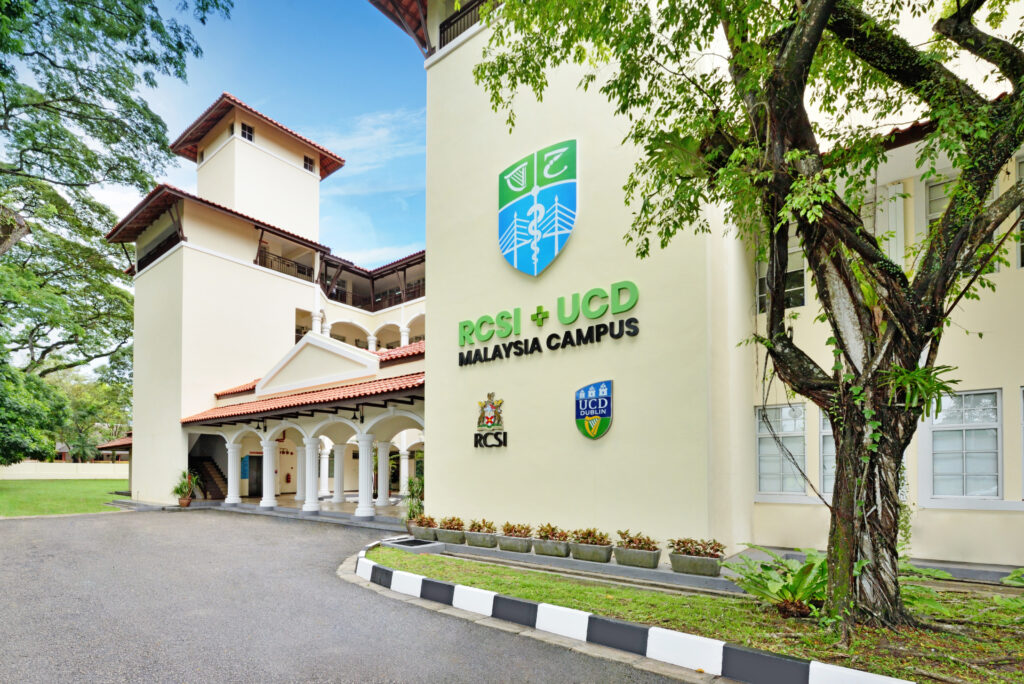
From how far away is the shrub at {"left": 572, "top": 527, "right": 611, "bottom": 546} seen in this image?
28.7ft

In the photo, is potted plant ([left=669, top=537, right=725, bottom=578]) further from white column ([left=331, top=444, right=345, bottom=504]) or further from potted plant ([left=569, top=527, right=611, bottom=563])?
white column ([left=331, top=444, right=345, bottom=504])

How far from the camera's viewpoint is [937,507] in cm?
793

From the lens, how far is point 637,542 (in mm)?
8414

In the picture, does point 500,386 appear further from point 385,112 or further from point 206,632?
point 385,112

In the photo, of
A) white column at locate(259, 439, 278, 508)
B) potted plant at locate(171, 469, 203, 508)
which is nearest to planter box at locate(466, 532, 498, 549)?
white column at locate(259, 439, 278, 508)

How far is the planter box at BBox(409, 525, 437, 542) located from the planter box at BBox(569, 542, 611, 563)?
3029mm

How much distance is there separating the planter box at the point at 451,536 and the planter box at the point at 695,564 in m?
3.86

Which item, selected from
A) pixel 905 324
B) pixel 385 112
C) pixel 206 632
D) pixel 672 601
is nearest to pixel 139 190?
pixel 206 632

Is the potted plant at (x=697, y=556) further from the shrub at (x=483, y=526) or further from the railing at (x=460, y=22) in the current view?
the railing at (x=460, y=22)

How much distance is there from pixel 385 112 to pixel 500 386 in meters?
39.8

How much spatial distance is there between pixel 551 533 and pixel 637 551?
166 cm

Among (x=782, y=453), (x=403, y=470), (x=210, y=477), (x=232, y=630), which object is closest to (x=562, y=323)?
(x=782, y=453)

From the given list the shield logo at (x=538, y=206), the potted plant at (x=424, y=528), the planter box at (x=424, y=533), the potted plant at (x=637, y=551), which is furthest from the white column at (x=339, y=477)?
the potted plant at (x=637, y=551)

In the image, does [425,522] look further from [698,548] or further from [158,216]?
[158,216]
